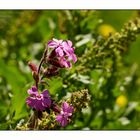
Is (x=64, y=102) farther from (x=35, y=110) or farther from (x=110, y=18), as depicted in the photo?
(x=110, y=18)

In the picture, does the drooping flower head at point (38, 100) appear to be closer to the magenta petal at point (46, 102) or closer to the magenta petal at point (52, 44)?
the magenta petal at point (46, 102)

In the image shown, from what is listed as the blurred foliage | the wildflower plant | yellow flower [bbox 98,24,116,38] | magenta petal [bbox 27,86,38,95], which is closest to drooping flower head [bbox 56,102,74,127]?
the wildflower plant

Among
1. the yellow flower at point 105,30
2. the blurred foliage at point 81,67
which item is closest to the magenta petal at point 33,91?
the blurred foliage at point 81,67

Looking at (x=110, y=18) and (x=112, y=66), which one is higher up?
(x=110, y=18)

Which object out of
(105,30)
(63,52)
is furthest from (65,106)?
(105,30)

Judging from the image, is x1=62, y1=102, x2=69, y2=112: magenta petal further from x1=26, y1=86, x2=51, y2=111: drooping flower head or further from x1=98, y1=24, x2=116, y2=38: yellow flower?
x1=98, y1=24, x2=116, y2=38: yellow flower
